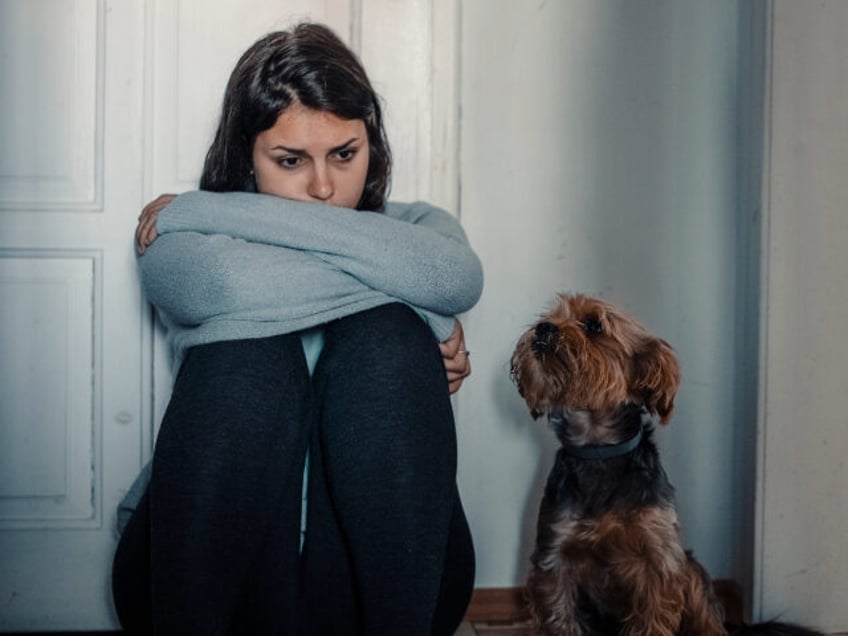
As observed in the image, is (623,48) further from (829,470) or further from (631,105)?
(829,470)

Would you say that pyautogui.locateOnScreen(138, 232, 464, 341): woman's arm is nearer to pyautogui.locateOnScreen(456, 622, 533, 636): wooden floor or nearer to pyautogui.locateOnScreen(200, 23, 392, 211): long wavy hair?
pyautogui.locateOnScreen(200, 23, 392, 211): long wavy hair

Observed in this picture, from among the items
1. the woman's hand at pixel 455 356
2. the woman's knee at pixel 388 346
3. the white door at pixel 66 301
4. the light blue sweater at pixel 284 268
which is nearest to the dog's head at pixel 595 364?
the woman's hand at pixel 455 356

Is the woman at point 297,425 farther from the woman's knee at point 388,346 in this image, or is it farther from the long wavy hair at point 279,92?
the long wavy hair at point 279,92

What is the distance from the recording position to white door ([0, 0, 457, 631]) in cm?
185

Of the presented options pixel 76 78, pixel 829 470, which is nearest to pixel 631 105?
pixel 829 470

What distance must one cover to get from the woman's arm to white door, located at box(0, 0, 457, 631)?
2.07 ft

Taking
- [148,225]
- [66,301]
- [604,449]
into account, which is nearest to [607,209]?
[604,449]

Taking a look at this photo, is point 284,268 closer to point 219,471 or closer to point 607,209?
point 219,471

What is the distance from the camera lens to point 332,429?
3.91 ft

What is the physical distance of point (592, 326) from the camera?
159 centimetres

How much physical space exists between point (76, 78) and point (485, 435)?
1.01 m

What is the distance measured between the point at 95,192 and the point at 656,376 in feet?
3.50

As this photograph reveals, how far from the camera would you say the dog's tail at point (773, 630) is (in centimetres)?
167

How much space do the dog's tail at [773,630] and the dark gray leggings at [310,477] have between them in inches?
28.1
